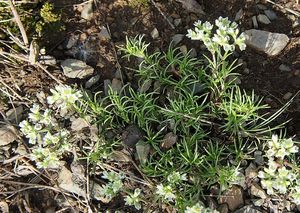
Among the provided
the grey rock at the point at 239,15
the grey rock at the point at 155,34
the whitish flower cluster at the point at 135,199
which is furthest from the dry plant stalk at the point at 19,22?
the grey rock at the point at 239,15

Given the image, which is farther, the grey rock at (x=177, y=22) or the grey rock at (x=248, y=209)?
the grey rock at (x=177, y=22)

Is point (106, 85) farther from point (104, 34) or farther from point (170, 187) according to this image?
point (170, 187)

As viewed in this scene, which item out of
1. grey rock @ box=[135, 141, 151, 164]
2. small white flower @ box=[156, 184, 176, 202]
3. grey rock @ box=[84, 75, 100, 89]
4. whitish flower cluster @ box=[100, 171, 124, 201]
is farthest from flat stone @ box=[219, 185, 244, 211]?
grey rock @ box=[84, 75, 100, 89]

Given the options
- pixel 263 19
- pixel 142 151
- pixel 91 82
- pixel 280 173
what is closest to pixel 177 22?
pixel 263 19

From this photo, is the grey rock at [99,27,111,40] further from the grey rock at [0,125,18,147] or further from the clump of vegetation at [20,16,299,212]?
the grey rock at [0,125,18,147]

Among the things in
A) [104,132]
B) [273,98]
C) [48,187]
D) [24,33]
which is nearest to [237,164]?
[273,98]

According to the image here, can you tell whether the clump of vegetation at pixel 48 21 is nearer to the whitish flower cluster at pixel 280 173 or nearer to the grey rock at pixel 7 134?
the grey rock at pixel 7 134

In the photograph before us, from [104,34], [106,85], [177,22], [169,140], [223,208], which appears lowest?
[223,208]
